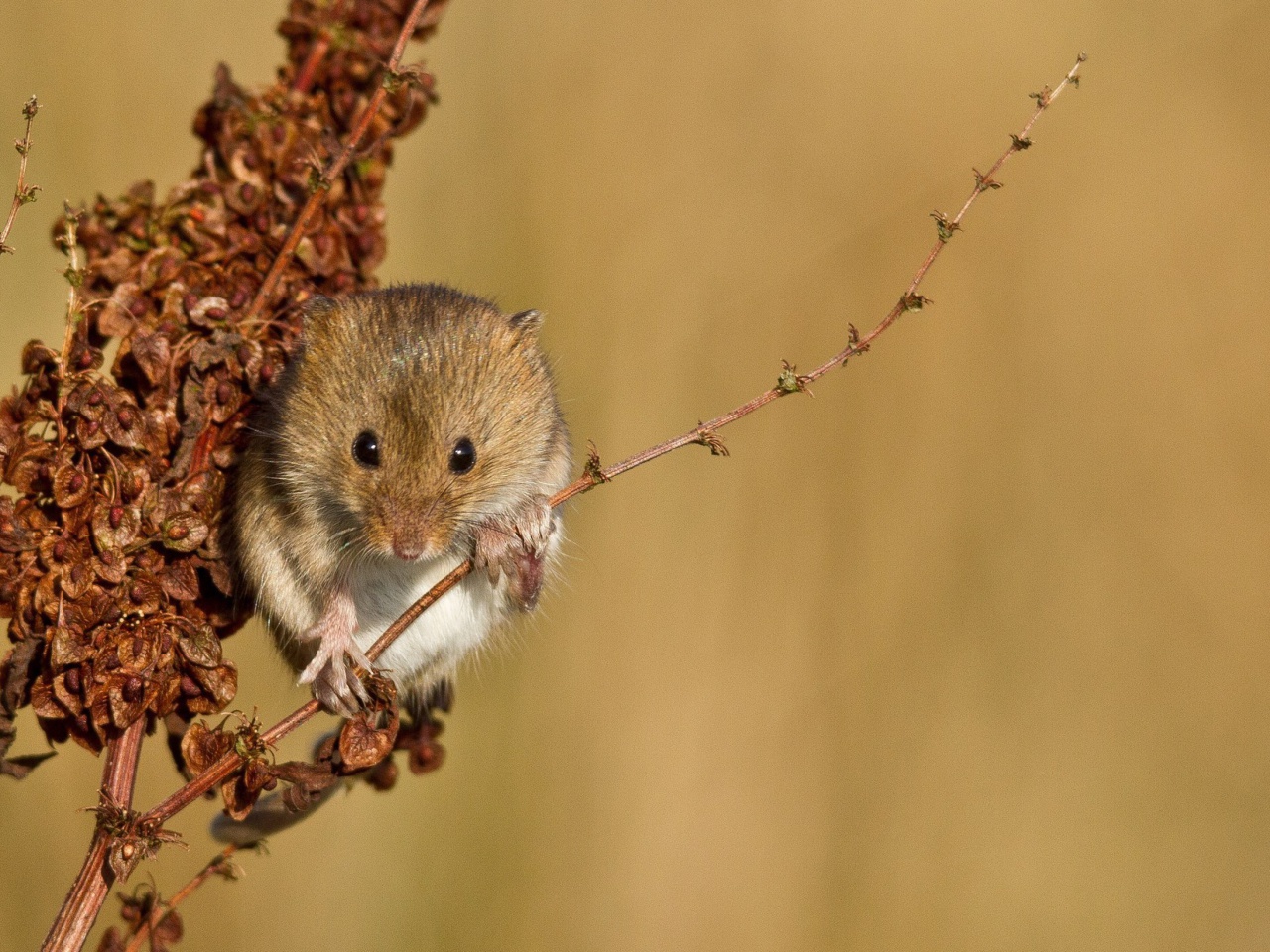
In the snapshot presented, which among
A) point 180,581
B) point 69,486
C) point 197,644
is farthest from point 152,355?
point 197,644

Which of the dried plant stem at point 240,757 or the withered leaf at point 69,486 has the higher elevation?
the withered leaf at point 69,486

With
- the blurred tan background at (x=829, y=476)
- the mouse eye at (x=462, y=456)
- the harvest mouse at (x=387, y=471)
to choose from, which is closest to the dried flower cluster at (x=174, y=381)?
the harvest mouse at (x=387, y=471)

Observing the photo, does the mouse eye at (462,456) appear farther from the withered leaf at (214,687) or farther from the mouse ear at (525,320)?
the withered leaf at (214,687)

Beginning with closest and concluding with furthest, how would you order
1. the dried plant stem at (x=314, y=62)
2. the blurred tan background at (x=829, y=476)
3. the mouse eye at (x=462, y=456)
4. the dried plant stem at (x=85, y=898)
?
1. the dried plant stem at (x=85, y=898)
2. the mouse eye at (x=462, y=456)
3. the dried plant stem at (x=314, y=62)
4. the blurred tan background at (x=829, y=476)

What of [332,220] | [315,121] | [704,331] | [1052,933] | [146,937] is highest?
[704,331]

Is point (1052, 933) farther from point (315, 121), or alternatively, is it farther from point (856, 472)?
point (315, 121)

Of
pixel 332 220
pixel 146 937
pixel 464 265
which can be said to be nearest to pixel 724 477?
pixel 464 265
